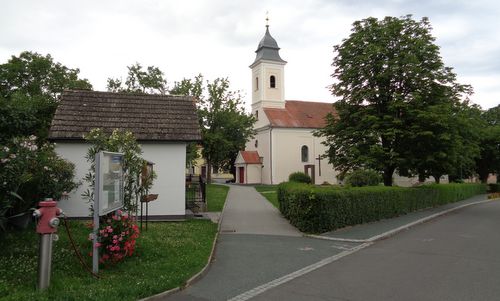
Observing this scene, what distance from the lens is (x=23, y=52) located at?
119 feet

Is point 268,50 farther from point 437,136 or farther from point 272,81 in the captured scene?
point 437,136

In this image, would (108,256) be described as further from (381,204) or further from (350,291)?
(381,204)

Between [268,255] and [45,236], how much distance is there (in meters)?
5.47

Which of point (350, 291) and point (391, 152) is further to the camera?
point (391, 152)

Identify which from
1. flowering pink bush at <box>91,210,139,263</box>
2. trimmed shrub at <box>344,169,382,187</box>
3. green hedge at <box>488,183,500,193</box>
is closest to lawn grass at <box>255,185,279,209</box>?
trimmed shrub at <box>344,169,382,187</box>

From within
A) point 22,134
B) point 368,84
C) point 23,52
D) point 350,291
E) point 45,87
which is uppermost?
point 23,52

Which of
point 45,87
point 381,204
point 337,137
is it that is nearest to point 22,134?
point 381,204

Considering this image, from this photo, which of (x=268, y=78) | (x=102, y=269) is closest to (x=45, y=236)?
(x=102, y=269)

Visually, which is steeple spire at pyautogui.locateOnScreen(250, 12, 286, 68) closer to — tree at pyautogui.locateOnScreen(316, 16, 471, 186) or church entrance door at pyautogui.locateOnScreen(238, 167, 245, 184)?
church entrance door at pyautogui.locateOnScreen(238, 167, 245, 184)

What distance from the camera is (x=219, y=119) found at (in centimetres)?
4581

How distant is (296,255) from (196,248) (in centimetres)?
247

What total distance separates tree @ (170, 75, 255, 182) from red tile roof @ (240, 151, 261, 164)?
32.1 ft

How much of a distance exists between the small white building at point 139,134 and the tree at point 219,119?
1056 inches

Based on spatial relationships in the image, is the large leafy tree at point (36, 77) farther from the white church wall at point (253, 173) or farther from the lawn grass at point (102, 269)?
the lawn grass at point (102, 269)
